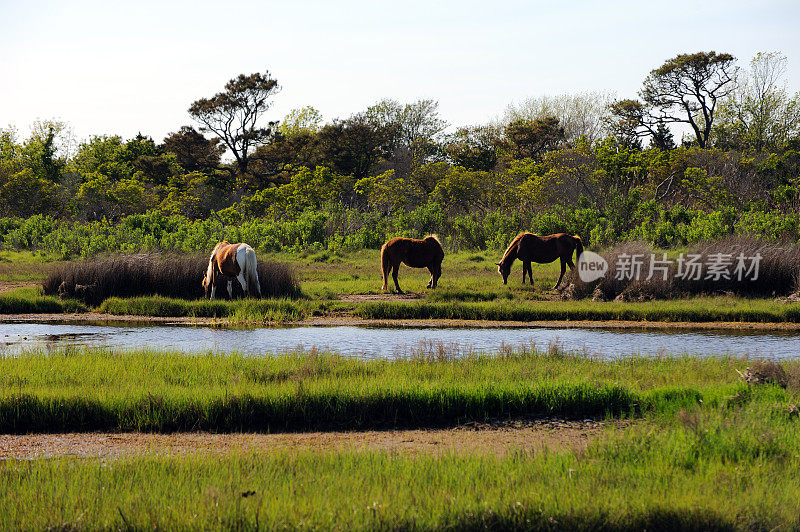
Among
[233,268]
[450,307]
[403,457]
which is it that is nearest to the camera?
[403,457]

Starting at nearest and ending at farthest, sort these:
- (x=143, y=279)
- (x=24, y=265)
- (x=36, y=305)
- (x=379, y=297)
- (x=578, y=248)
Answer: (x=36, y=305) → (x=379, y=297) → (x=143, y=279) → (x=578, y=248) → (x=24, y=265)

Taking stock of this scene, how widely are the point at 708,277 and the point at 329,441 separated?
14.9 metres

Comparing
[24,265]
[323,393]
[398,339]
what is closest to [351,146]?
[24,265]

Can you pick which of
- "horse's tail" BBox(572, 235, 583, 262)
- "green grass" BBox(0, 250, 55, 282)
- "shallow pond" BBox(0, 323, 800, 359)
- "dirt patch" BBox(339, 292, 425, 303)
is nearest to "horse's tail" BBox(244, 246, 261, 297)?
"dirt patch" BBox(339, 292, 425, 303)

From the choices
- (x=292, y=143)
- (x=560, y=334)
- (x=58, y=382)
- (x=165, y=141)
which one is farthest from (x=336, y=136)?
(x=58, y=382)

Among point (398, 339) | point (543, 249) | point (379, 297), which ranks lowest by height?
point (398, 339)

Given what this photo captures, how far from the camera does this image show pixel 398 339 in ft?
46.7

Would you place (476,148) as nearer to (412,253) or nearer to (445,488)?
(412,253)

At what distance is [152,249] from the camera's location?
981 inches

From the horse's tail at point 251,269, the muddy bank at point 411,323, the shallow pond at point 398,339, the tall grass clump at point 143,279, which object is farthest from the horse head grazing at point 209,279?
the shallow pond at point 398,339

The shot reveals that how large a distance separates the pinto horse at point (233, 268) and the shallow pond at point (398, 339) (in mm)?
2953

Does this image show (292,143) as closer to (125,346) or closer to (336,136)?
(336,136)

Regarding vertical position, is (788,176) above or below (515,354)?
above

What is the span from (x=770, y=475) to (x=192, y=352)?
889 centimetres
